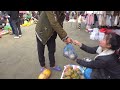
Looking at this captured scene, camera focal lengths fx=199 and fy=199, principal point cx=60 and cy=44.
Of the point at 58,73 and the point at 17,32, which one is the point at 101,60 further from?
the point at 17,32

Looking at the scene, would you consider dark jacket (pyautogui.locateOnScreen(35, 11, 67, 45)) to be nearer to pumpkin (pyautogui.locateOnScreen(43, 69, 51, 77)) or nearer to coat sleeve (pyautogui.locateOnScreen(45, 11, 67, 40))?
coat sleeve (pyautogui.locateOnScreen(45, 11, 67, 40))

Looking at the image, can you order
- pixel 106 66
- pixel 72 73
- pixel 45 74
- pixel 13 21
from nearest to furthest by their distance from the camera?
pixel 106 66
pixel 72 73
pixel 45 74
pixel 13 21

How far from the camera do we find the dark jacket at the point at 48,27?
3.29 m

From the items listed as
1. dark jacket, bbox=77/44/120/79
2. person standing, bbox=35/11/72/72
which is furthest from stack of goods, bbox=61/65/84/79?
person standing, bbox=35/11/72/72

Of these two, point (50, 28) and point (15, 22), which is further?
point (15, 22)

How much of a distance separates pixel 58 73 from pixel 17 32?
3503 millimetres

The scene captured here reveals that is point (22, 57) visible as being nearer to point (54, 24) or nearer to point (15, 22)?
point (54, 24)

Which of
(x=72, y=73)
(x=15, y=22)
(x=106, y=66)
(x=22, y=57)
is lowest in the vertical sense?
(x=22, y=57)

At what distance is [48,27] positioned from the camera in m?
3.45

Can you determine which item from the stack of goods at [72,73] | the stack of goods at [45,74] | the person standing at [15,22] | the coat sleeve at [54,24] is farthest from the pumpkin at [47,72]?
the person standing at [15,22]

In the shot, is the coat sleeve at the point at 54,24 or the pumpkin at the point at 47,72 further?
the pumpkin at the point at 47,72

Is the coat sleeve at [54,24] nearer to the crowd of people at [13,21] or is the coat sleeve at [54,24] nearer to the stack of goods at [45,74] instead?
the stack of goods at [45,74]

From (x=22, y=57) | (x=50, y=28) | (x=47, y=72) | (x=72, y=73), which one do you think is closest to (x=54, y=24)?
(x=50, y=28)
